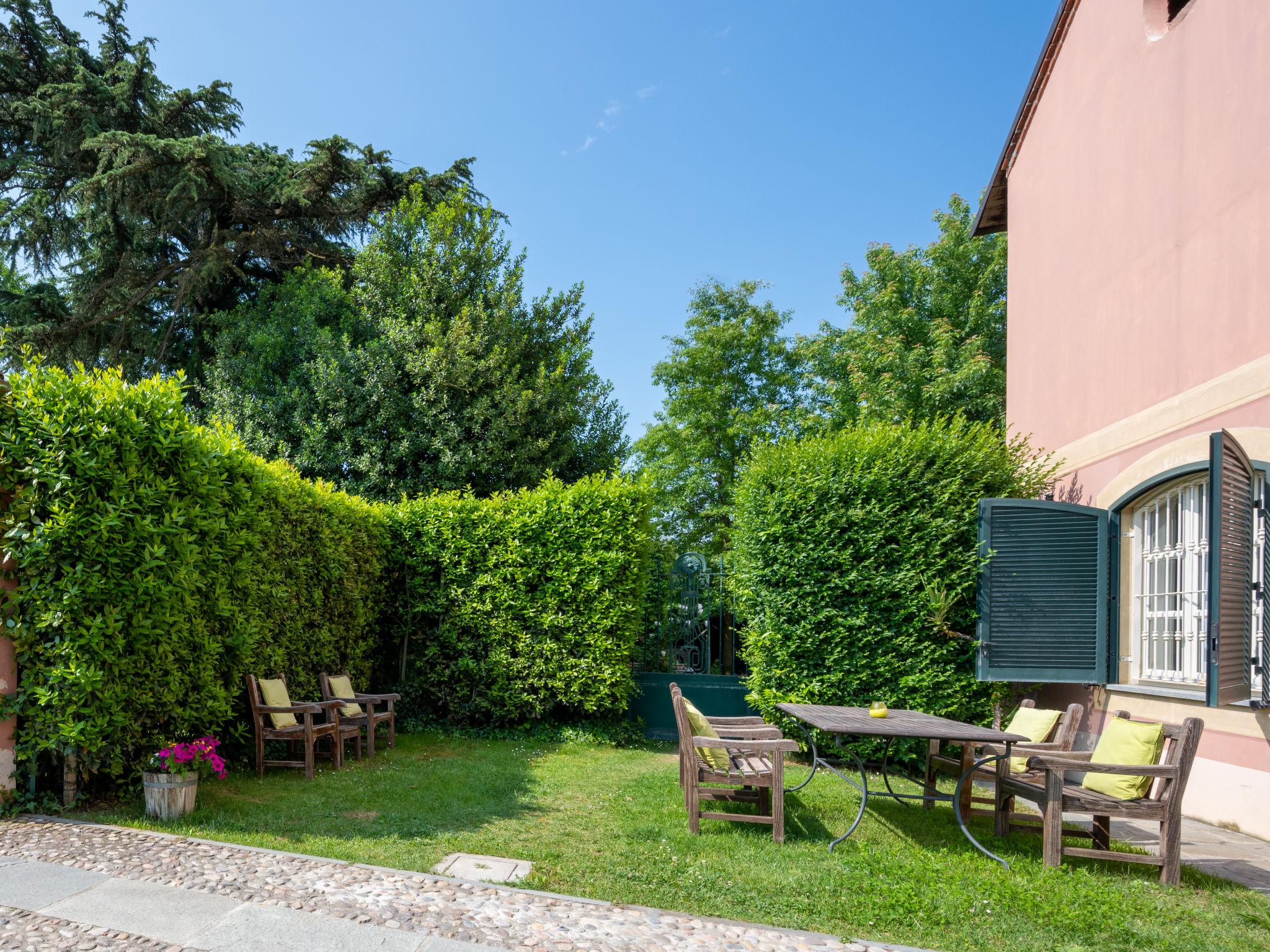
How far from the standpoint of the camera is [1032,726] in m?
5.72

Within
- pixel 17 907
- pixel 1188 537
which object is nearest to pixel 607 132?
pixel 1188 537

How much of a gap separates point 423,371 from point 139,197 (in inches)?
209

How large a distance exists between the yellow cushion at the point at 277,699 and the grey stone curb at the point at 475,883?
1.87 meters

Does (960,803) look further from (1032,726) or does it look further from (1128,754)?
(1128,754)

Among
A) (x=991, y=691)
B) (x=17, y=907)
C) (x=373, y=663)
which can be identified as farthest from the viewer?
(x=373, y=663)

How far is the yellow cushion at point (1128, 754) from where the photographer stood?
15.4 ft

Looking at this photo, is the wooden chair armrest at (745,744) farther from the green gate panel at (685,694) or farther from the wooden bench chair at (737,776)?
the green gate panel at (685,694)

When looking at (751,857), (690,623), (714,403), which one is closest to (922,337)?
(714,403)

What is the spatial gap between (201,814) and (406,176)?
11.7m

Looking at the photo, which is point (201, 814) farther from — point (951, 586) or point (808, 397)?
point (808, 397)

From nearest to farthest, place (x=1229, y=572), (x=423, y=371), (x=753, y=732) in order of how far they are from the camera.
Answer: (x=1229, y=572) < (x=753, y=732) < (x=423, y=371)

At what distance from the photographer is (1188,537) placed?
21.6 feet

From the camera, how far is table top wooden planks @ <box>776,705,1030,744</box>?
15.6ft

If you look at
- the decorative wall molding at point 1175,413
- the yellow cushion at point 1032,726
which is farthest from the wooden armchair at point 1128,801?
the decorative wall molding at point 1175,413
